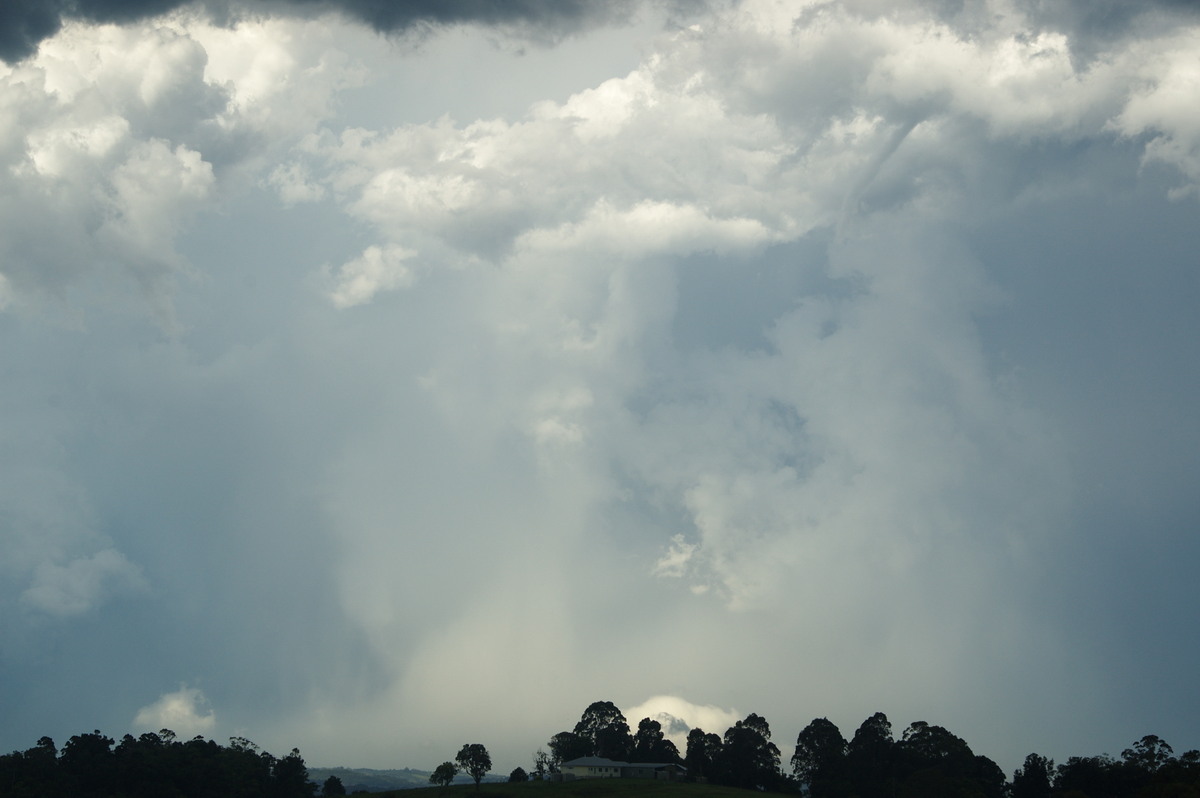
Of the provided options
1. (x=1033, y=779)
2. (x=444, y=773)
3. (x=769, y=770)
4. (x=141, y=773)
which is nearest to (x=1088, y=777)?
(x=1033, y=779)

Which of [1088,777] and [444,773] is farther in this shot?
[444,773]

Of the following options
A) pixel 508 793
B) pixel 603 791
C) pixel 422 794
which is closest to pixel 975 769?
pixel 603 791

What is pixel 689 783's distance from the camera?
609 ft

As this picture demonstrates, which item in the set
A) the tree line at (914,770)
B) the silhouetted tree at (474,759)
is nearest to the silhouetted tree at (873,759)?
the tree line at (914,770)

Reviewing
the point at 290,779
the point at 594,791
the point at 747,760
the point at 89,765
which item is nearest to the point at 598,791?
the point at 594,791

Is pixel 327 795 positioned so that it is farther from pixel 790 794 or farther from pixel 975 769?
pixel 975 769

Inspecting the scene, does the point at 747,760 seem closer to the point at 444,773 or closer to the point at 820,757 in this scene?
the point at 820,757

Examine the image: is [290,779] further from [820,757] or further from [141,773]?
[820,757]

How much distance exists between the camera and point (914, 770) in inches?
6713

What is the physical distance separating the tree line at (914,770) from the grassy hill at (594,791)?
45.2 ft

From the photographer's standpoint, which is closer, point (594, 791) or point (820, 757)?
point (594, 791)

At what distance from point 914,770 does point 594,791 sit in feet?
184

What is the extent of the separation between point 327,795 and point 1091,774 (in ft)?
458

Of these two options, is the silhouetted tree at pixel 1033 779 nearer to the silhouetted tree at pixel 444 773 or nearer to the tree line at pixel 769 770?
the tree line at pixel 769 770
